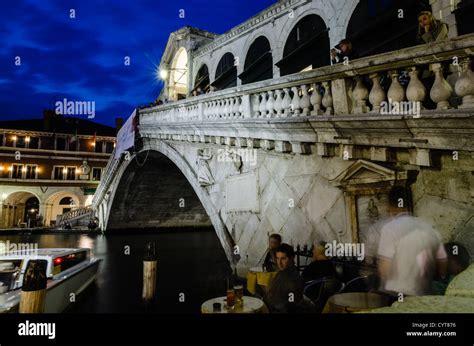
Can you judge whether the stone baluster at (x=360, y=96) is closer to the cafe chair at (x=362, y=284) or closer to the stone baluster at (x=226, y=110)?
the cafe chair at (x=362, y=284)

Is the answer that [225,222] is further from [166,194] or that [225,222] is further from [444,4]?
[166,194]

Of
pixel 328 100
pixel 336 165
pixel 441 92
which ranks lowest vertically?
pixel 336 165

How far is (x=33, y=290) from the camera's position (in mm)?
3844

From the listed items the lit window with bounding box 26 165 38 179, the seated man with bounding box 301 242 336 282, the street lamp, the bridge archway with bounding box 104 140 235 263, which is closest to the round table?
the seated man with bounding box 301 242 336 282

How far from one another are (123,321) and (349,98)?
160 inches

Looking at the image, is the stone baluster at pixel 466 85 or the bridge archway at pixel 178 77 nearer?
the stone baluster at pixel 466 85

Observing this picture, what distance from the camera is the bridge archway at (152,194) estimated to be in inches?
628

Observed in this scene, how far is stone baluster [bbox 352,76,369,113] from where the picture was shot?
4137mm

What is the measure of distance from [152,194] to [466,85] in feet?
64.9

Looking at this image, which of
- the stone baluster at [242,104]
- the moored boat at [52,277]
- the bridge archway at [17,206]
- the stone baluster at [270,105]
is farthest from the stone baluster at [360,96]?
the bridge archway at [17,206]

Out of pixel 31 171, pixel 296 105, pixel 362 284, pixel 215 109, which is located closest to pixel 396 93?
pixel 296 105

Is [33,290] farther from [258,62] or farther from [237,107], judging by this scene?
[258,62]

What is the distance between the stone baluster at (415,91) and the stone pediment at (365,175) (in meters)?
0.96

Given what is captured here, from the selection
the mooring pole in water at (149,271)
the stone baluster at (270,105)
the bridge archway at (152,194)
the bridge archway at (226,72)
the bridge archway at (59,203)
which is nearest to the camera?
the stone baluster at (270,105)
